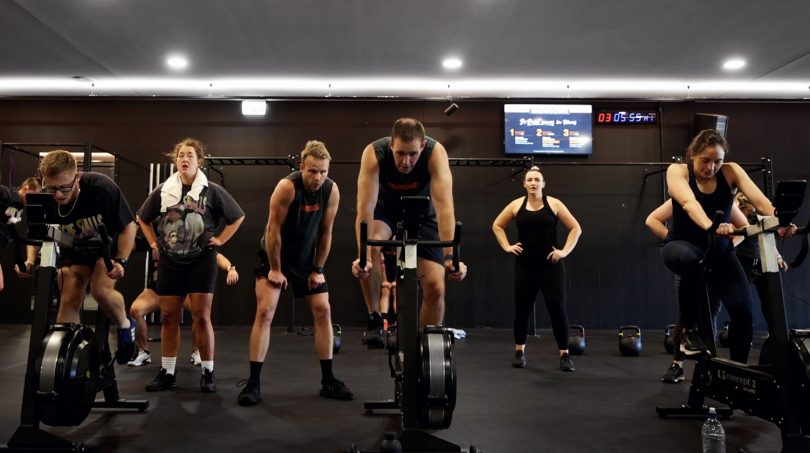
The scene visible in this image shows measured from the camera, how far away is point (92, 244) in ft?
8.80

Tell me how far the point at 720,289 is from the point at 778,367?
829 millimetres

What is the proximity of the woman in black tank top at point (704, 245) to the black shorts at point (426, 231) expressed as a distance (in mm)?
1323

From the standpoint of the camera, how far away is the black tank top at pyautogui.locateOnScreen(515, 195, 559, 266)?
4078 millimetres

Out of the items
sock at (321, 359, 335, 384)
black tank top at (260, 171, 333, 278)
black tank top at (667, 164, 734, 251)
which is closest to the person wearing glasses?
black tank top at (260, 171, 333, 278)

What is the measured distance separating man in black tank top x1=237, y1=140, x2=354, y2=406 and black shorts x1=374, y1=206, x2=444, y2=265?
34 centimetres

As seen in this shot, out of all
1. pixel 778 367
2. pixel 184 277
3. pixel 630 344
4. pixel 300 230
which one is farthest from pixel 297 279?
pixel 630 344

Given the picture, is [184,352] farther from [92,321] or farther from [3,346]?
[92,321]

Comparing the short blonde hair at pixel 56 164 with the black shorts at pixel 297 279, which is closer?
the short blonde hair at pixel 56 164

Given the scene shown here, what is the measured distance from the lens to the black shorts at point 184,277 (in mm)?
3182

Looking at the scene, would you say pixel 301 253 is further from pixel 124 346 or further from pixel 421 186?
pixel 124 346

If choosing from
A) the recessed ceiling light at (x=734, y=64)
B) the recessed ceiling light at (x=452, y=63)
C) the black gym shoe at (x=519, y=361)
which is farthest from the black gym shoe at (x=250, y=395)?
the recessed ceiling light at (x=734, y=64)

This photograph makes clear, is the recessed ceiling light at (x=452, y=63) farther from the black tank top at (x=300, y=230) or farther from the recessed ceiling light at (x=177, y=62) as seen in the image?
the black tank top at (x=300, y=230)

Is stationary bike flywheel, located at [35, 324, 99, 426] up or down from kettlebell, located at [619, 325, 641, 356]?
up

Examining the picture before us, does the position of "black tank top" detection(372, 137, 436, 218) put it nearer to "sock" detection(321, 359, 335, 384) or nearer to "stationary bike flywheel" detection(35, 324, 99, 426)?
"sock" detection(321, 359, 335, 384)
